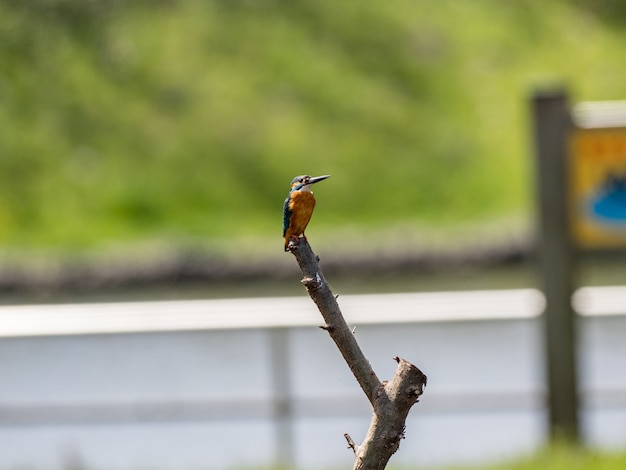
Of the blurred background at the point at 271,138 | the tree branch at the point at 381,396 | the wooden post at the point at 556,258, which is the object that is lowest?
the tree branch at the point at 381,396

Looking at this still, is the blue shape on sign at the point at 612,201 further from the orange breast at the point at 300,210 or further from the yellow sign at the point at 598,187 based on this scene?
the orange breast at the point at 300,210

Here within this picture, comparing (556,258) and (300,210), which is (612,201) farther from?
(300,210)

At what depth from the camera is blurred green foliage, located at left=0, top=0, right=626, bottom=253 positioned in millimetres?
11859

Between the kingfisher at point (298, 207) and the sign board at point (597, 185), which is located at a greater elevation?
the sign board at point (597, 185)

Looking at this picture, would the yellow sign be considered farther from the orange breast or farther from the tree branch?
the tree branch

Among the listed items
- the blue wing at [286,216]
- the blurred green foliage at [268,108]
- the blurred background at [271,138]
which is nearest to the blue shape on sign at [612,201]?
the blurred background at [271,138]

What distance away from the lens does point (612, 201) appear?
544 centimetres

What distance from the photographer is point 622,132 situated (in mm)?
5383

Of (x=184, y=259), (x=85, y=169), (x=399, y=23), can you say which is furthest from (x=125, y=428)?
(x=399, y=23)

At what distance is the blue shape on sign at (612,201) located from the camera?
212 inches

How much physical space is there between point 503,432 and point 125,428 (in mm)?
1841

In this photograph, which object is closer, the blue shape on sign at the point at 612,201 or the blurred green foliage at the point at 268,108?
the blue shape on sign at the point at 612,201

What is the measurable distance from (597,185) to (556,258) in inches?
16.4

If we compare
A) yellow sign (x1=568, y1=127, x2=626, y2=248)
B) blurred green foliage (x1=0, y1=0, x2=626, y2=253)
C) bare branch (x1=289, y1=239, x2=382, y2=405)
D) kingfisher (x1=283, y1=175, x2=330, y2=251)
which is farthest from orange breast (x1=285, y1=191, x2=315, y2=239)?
blurred green foliage (x1=0, y1=0, x2=626, y2=253)
